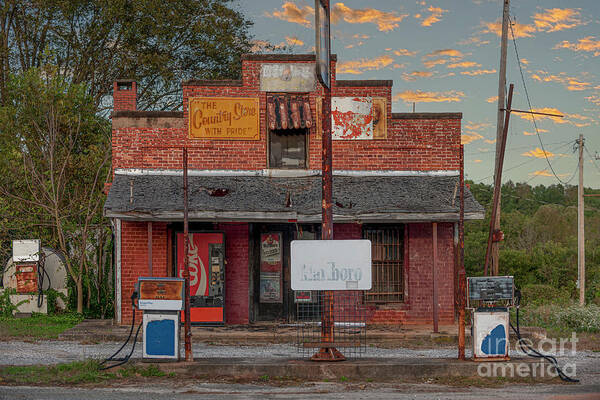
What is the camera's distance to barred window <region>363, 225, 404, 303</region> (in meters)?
17.6

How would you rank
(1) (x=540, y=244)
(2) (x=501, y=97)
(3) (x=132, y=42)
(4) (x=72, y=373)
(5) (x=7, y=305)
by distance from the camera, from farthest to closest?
(1) (x=540, y=244), (3) (x=132, y=42), (2) (x=501, y=97), (5) (x=7, y=305), (4) (x=72, y=373)

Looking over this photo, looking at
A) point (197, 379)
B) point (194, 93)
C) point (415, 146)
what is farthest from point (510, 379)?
point (194, 93)

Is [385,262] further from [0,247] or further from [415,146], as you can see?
[0,247]

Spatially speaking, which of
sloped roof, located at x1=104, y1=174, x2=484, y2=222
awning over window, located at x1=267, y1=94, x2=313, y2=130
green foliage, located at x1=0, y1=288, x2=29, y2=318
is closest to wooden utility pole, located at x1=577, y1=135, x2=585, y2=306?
sloped roof, located at x1=104, y1=174, x2=484, y2=222

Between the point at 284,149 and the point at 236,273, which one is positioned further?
the point at 284,149

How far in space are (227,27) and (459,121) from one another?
15688 millimetres

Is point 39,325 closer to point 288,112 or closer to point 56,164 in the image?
point 56,164

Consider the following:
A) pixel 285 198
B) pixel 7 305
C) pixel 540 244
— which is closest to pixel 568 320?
pixel 285 198

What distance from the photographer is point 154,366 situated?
11.2m

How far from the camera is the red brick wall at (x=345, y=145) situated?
698 inches

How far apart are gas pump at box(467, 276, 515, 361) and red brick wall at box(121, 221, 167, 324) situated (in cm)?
834

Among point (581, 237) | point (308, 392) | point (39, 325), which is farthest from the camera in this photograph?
point (581, 237)

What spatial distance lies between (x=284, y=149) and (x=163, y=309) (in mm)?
7575

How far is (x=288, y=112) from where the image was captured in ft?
58.7
